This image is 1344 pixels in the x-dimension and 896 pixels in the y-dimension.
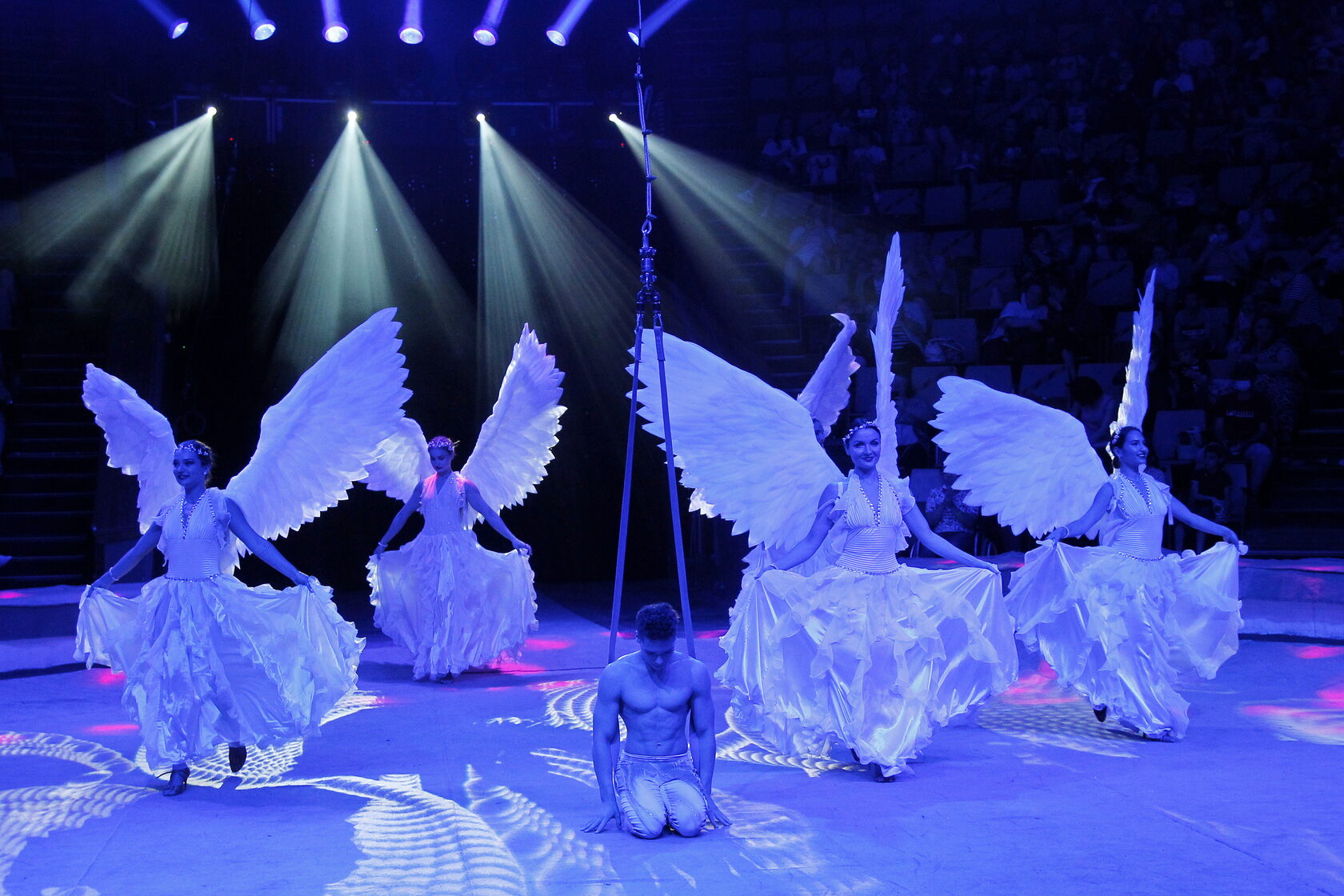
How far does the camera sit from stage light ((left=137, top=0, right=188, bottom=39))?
42.4 feet

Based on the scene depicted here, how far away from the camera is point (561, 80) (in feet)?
48.4

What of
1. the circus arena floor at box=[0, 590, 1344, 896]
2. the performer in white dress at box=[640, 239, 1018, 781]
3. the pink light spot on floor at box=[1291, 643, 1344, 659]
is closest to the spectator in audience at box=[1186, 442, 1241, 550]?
the pink light spot on floor at box=[1291, 643, 1344, 659]

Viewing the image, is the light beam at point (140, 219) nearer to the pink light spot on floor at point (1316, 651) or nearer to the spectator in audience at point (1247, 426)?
the spectator in audience at point (1247, 426)

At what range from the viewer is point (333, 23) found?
12.8m

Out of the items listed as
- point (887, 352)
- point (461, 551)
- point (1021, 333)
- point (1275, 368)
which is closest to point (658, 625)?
point (887, 352)

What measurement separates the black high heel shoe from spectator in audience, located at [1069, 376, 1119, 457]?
7.75 meters

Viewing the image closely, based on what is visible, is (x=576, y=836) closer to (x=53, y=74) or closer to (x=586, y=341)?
(x=586, y=341)

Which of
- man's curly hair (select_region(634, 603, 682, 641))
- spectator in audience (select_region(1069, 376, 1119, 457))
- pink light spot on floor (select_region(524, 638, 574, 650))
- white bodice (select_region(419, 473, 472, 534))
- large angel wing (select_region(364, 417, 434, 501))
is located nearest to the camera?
man's curly hair (select_region(634, 603, 682, 641))

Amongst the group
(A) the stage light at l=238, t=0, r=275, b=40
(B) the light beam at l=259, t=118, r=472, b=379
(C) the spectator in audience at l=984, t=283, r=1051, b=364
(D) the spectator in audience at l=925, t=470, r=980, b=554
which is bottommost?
(D) the spectator in audience at l=925, t=470, r=980, b=554

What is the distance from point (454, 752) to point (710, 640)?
382 cm

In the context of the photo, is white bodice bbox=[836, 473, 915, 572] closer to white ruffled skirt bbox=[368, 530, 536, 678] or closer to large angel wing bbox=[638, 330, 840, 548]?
large angel wing bbox=[638, 330, 840, 548]

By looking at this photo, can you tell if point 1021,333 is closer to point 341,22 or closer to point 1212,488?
point 1212,488

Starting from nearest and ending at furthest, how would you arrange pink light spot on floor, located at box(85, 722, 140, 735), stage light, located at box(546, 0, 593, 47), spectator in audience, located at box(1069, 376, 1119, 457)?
pink light spot on floor, located at box(85, 722, 140, 735), spectator in audience, located at box(1069, 376, 1119, 457), stage light, located at box(546, 0, 593, 47)

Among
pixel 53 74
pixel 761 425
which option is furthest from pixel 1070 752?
pixel 53 74
